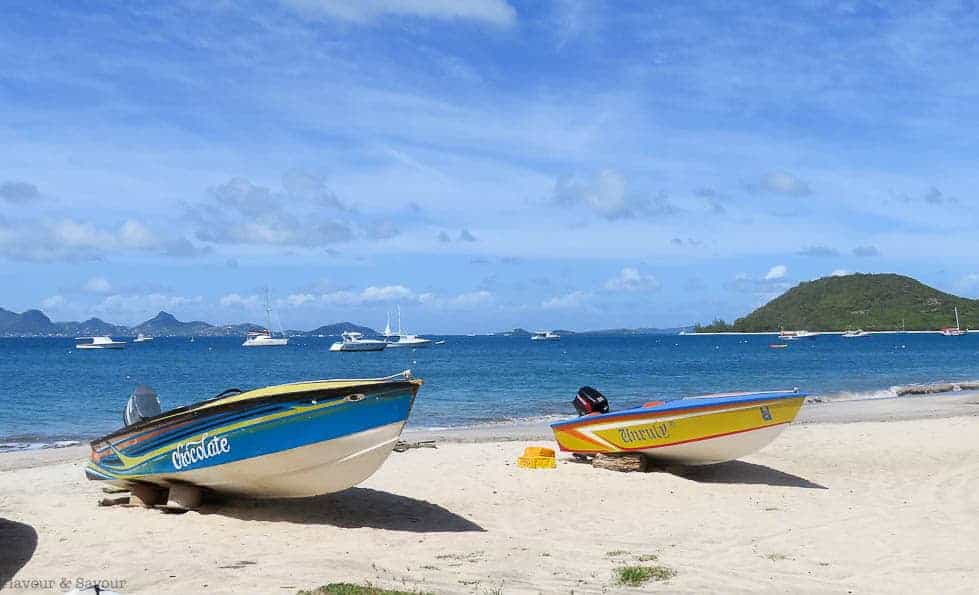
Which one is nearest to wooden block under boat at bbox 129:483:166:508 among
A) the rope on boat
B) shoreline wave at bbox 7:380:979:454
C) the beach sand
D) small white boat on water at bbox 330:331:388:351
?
the beach sand

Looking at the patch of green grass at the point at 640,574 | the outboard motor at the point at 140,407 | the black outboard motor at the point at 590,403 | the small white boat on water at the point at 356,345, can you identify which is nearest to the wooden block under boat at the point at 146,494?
the outboard motor at the point at 140,407

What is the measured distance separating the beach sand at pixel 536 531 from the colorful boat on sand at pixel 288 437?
0.47 m

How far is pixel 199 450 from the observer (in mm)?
9742

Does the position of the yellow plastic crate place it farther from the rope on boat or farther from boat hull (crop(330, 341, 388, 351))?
boat hull (crop(330, 341, 388, 351))

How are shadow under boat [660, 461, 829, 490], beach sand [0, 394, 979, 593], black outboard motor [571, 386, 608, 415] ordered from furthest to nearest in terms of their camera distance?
black outboard motor [571, 386, 608, 415], shadow under boat [660, 461, 829, 490], beach sand [0, 394, 979, 593]

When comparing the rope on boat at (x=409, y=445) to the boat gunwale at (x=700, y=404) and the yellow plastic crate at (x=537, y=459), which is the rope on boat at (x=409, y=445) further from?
the boat gunwale at (x=700, y=404)

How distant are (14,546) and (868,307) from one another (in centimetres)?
18649

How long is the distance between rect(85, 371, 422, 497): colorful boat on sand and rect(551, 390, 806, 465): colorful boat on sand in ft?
16.0

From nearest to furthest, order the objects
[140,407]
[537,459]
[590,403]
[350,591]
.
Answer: [350,591] → [140,407] → [537,459] → [590,403]

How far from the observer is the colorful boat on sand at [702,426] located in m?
12.6

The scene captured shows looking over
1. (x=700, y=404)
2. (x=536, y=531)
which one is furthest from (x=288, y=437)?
(x=700, y=404)

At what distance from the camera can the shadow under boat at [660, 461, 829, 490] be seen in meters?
12.8

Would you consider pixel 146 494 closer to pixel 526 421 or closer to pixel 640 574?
pixel 640 574

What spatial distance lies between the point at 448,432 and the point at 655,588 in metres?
14.5
